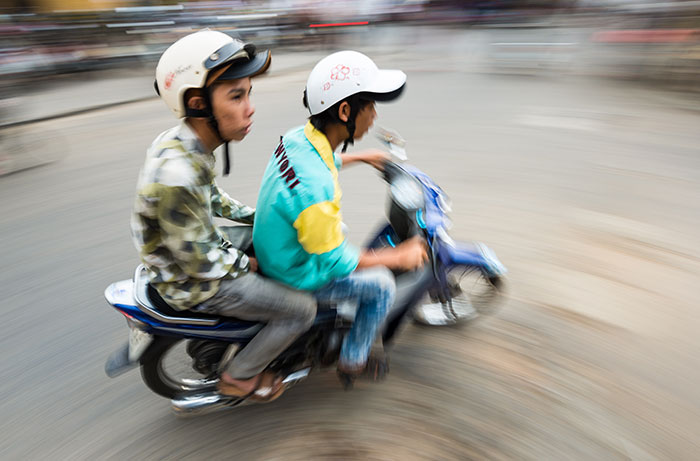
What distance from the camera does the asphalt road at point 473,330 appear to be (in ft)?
7.46

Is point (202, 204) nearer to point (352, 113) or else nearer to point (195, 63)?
point (195, 63)

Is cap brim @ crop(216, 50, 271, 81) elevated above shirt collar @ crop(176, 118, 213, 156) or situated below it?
above

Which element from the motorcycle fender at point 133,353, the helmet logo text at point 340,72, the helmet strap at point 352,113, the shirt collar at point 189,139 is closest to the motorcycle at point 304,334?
the motorcycle fender at point 133,353

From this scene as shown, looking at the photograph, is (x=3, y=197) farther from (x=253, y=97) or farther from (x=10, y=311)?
(x=253, y=97)

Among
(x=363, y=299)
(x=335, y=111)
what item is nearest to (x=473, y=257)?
(x=363, y=299)

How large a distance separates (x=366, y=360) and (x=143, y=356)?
101 centimetres

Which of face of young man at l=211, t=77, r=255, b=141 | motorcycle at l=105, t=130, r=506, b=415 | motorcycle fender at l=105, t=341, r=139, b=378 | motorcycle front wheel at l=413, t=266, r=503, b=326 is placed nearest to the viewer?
face of young man at l=211, t=77, r=255, b=141

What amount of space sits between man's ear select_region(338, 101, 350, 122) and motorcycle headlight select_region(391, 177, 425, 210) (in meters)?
0.45

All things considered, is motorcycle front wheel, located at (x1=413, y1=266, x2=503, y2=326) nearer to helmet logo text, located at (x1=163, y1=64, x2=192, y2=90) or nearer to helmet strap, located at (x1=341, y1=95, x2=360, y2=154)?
helmet strap, located at (x1=341, y1=95, x2=360, y2=154)

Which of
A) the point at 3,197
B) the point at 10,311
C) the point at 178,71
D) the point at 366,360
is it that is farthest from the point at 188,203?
the point at 3,197

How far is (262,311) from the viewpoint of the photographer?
203 centimetres

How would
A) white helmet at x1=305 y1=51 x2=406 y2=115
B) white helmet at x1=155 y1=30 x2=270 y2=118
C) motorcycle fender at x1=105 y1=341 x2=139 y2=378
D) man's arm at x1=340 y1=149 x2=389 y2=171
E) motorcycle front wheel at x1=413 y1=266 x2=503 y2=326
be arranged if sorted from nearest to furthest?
white helmet at x1=155 y1=30 x2=270 y2=118 < white helmet at x1=305 y1=51 x2=406 y2=115 < motorcycle fender at x1=105 y1=341 x2=139 y2=378 < man's arm at x1=340 y1=149 x2=389 y2=171 < motorcycle front wheel at x1=413 y1=266 x2=503 y2=326

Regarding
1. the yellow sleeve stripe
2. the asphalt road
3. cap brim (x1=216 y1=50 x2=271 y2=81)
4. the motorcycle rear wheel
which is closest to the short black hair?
cap brim (x1=216 y1=50 x2=271 y2=81)

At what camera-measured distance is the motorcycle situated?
80.7 inches
